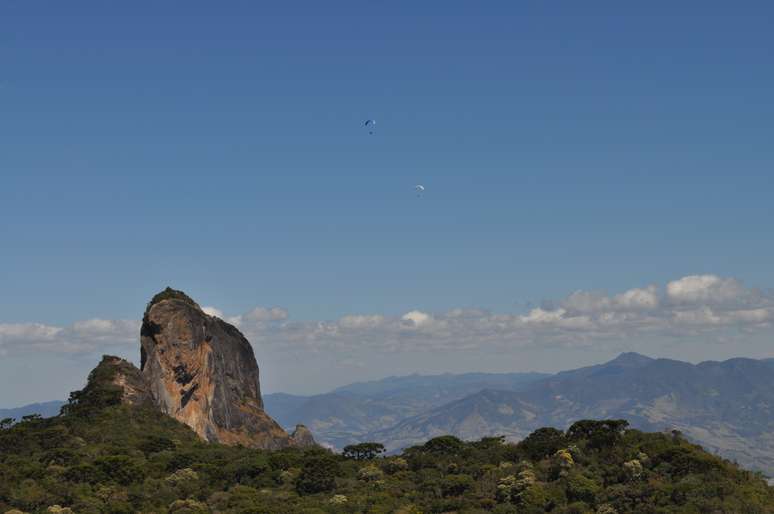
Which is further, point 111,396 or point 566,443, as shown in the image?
point 111,396

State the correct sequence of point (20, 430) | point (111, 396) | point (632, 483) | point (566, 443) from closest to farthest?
point (632, 483), point (566, 443), point (20, 430), point (111, 396)

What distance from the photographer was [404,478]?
124188 mm

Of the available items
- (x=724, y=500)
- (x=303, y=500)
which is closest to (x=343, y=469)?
(x=303, y=500)

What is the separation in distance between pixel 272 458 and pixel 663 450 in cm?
6117

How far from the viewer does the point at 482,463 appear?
417 ft

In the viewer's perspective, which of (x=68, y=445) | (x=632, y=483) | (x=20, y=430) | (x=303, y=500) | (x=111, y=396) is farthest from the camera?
(x=111, y=396)

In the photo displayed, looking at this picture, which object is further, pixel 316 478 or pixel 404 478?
pixel 404 478

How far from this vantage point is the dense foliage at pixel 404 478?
330 feet

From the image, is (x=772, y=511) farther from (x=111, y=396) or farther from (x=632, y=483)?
(x=111, y=396)

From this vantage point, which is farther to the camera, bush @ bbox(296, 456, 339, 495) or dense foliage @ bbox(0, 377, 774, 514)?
bush @ bbox(296, 456, 339, 495)

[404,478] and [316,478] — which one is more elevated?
[316,478]

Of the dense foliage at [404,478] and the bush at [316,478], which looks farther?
the bush at [316,478]

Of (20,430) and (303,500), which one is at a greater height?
(20,430)

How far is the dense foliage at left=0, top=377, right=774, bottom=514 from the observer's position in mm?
100562
